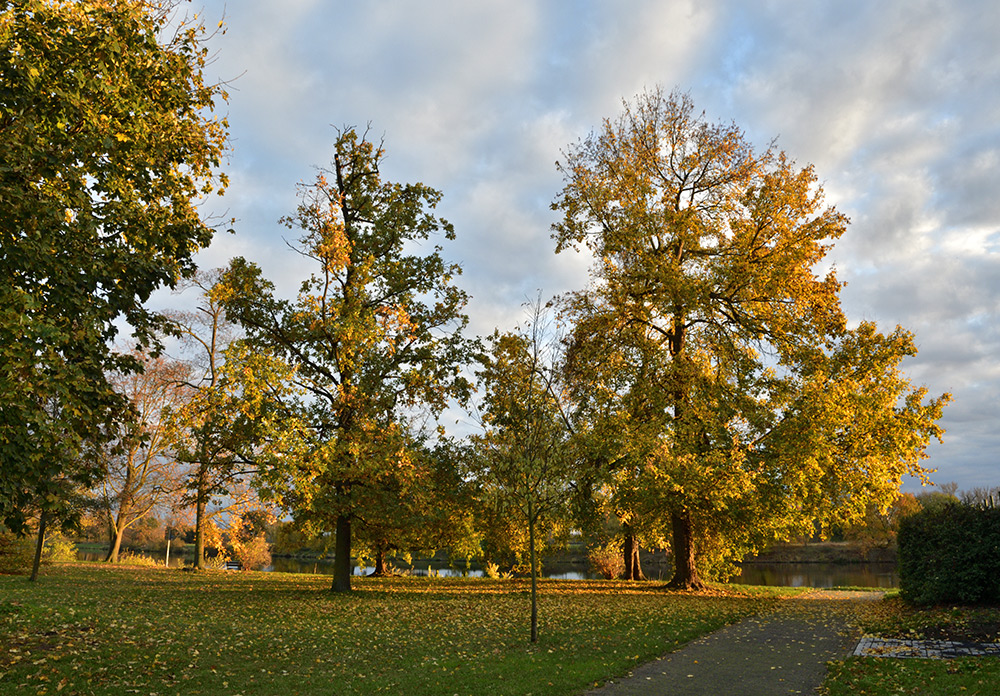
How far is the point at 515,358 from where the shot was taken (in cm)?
2078

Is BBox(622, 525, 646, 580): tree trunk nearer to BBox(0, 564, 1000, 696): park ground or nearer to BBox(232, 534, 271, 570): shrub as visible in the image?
A: BBox(0, 564, 1000, 696): park ground

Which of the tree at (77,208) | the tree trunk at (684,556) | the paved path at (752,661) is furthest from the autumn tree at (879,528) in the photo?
the tree at (77,208)

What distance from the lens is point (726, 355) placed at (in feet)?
74.3

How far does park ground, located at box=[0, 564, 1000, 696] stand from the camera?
8.25m

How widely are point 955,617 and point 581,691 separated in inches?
419

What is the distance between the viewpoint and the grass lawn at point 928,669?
8000mm

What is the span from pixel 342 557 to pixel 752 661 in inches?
583

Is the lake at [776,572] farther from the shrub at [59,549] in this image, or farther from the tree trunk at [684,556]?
the tree trunk at [684,556]

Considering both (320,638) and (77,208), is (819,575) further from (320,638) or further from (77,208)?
(77,208)

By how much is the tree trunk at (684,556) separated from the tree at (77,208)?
64.3ft

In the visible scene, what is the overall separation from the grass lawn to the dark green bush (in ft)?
3.14

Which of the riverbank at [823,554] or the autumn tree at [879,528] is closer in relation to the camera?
the autumn tree at [879,528]

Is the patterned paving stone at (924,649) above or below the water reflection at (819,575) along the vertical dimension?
above

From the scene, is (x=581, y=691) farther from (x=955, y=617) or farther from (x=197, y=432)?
(x=197, y=432)
